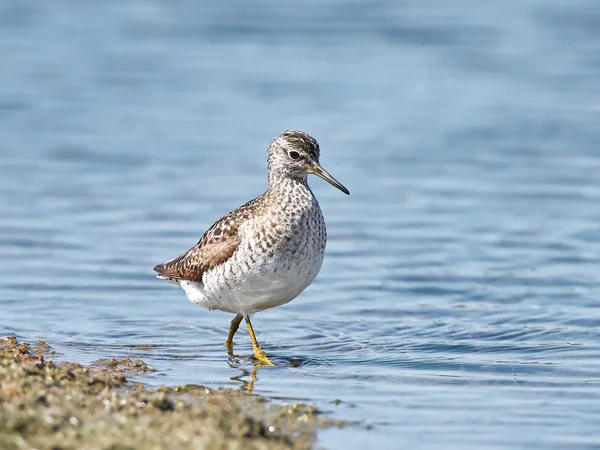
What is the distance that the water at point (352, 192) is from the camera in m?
9.00

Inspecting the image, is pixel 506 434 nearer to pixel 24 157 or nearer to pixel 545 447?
pixel 545 447

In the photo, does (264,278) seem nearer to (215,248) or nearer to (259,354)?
(215,248)

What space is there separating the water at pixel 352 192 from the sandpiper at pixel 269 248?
0.60m

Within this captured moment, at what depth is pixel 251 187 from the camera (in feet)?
51.0

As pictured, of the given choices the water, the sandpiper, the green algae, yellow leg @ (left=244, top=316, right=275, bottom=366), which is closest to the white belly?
the sandpiper

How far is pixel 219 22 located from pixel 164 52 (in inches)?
89.5

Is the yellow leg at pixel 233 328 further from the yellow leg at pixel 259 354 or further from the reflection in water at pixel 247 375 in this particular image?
the reflection in water at pixel 247 375

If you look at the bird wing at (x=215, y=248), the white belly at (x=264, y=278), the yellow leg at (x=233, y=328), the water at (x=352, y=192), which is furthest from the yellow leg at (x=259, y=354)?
the bird wing at (x=215, y=248)

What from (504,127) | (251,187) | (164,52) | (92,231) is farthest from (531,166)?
(164,52)

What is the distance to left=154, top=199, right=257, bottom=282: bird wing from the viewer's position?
9297 mm

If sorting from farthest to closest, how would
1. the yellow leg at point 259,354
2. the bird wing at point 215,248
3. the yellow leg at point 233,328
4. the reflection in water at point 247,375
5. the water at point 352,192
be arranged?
the yellow leg at point 233,328, the yellow leg at point 259,354, the bird wing at point 215,248, the water at point 352,192, the reflection in water at point 247,375

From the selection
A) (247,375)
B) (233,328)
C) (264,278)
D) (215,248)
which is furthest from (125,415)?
(233,328)

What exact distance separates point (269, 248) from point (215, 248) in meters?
0.59

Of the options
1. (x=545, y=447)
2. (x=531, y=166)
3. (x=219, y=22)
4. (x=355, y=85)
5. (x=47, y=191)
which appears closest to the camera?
(x=545, y=447)
